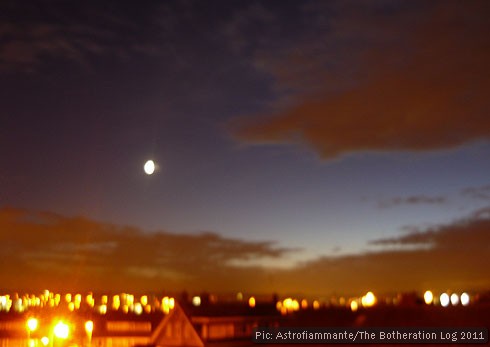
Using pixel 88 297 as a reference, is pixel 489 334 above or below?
below

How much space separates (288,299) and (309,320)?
134 ft

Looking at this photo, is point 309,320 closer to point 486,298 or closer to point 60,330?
point 486,298

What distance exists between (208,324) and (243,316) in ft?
10.1

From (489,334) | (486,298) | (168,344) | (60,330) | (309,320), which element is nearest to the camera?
(60,330)

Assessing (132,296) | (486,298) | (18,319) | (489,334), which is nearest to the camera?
(489,334)

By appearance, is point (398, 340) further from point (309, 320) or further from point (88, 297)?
point (88, 297)

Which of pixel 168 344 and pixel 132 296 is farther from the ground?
pixel 132 296

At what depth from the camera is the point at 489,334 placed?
2422 cm

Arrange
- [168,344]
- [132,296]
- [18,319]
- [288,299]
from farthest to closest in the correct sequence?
[132,296] → [288,299] → [18,319] → [168,344]

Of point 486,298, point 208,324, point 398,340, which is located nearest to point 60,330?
point 398,340

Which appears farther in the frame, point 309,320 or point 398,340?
point 309,320

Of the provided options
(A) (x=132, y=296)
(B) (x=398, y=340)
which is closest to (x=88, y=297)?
(A) (x=132, y=296)

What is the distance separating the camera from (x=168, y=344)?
38781 mm

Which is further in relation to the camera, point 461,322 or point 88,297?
point 88,297
